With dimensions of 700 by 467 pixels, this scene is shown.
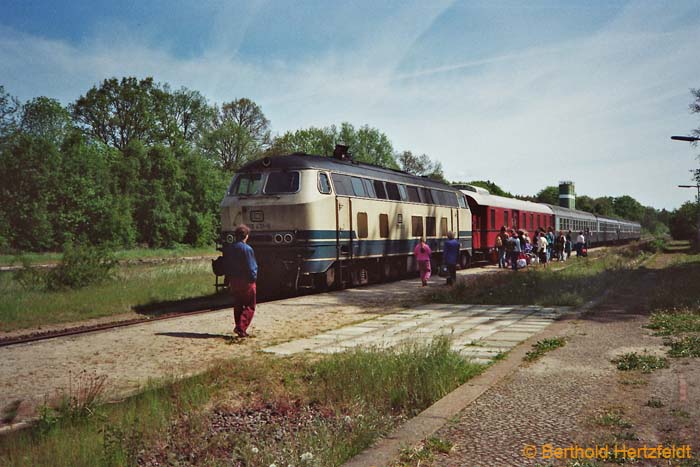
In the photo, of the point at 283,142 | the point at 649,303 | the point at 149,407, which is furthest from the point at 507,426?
the point at 283,142

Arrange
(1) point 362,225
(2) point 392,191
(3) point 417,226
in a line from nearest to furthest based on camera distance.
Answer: (1) point 362,225
(2) point 392,191
(3) point 417,226

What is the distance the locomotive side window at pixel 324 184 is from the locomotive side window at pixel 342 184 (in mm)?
315

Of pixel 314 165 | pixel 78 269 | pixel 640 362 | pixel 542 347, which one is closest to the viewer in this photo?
pixel 640 362

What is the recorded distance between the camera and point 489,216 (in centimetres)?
3073

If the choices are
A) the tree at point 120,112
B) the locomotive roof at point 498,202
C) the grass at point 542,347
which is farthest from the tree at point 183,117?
the grass at point 542,347

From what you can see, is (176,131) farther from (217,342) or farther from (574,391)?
(574,391)

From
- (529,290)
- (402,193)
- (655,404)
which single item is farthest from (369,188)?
(655,404)

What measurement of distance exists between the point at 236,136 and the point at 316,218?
4814cm

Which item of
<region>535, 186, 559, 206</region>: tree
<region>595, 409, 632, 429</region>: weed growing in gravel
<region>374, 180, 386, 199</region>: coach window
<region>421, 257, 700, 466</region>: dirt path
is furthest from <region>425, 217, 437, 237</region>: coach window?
<region>535, 186, 559, 206</region>: tree

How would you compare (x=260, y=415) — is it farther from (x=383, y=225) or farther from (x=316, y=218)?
(x=383, y=225)

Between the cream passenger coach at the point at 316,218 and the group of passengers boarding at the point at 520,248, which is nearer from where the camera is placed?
the cream passenger coach at the point at 316,218

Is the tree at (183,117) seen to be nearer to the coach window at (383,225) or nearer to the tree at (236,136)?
the tree at (236,136)

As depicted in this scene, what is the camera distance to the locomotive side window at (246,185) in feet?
54.7

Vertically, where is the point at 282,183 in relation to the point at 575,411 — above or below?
above
